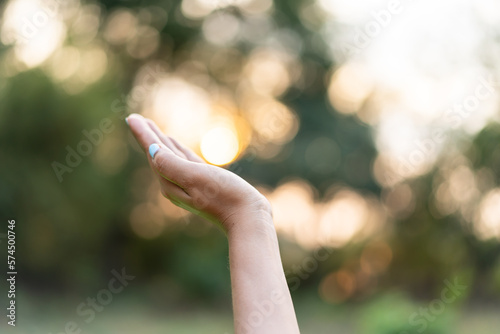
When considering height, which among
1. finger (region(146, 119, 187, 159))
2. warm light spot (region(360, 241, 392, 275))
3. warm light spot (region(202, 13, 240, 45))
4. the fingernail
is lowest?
warm light spot (region(360, 241, 392, 275))

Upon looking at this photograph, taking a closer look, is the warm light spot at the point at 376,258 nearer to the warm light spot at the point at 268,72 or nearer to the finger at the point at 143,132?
the warm light spot at the point at 268,72

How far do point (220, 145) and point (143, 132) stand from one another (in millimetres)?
6676

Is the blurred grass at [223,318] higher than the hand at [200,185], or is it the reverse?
the hand at [200,185]

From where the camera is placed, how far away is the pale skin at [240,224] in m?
0.73

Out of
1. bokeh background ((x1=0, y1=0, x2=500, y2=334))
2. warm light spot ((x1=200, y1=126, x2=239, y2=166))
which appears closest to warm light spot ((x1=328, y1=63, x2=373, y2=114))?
bokeh background ((x1=0, y1=0, x2=500, y2=334))

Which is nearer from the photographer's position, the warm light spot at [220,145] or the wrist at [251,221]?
the wrist at [251,221]

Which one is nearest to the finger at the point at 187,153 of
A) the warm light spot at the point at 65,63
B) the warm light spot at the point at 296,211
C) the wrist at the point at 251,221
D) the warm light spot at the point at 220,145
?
the wrist at the point at 251,221

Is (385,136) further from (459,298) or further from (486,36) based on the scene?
(459,298)

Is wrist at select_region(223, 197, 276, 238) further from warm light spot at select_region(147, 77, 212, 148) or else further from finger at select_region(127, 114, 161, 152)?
warm light spot at select_region(147, 77, 212, 148)

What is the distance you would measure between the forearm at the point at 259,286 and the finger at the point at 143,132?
0.38 meters

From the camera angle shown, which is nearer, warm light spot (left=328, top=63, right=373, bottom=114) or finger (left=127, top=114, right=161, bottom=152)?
finger (left=127, top=114, right=161, bottom=152)

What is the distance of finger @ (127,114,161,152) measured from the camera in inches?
43.7

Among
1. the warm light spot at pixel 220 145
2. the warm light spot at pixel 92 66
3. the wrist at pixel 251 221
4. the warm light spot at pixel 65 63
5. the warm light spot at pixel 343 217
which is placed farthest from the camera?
the warm light spot at pixel 343 217

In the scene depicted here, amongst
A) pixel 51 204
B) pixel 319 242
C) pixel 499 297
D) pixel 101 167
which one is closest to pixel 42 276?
pixel 51 204
